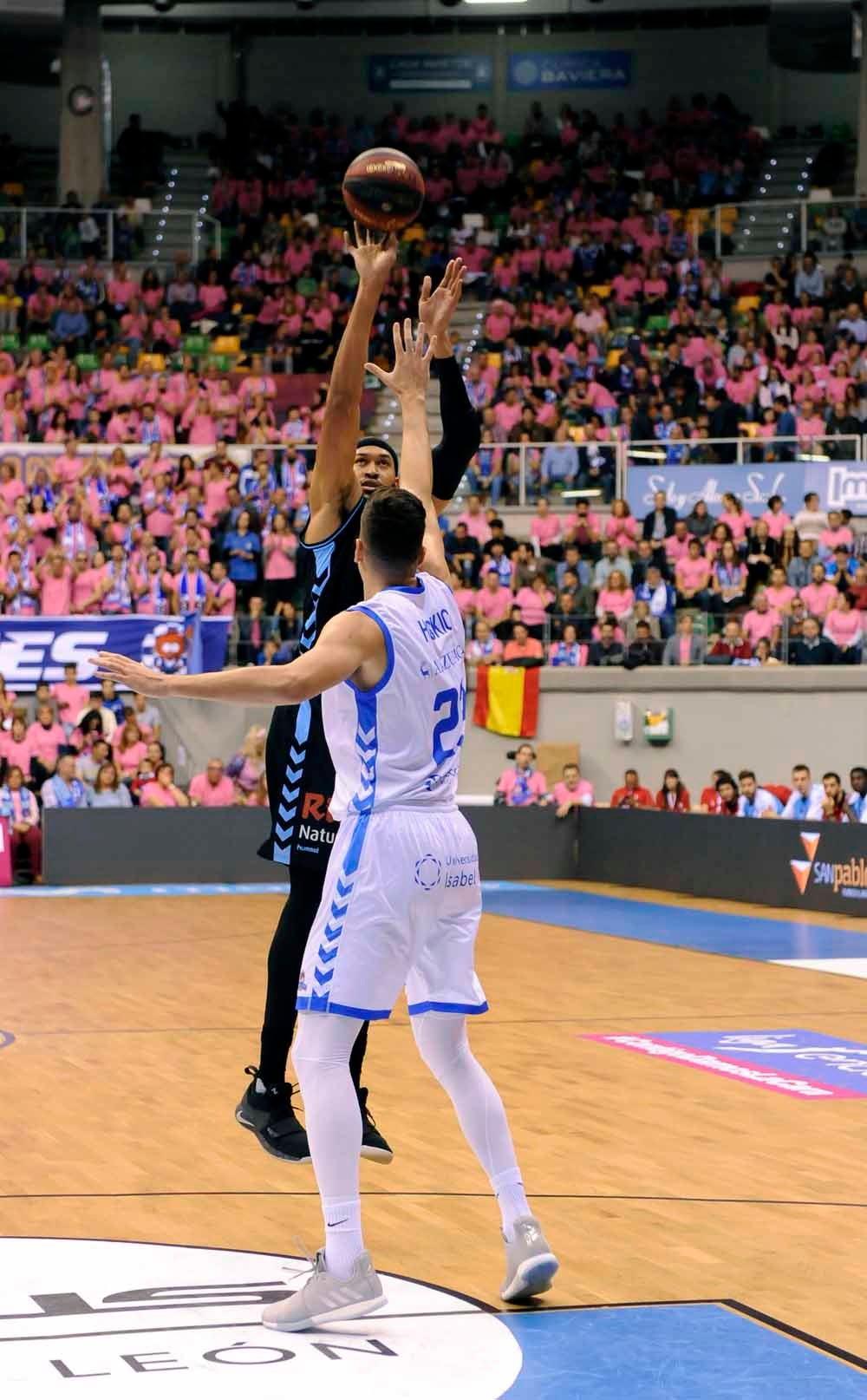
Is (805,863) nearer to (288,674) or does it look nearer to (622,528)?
(622,528)

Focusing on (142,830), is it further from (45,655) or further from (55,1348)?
(55,1348)

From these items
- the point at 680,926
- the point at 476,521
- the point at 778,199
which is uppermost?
the point at 778,199

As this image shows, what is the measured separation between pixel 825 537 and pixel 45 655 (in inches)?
379

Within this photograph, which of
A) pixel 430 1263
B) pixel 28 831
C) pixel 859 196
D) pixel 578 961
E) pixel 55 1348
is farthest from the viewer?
pixel 859 196

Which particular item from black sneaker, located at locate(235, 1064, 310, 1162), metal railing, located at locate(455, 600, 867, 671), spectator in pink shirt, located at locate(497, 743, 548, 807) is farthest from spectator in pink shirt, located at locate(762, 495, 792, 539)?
black sneaker, located at locate(235, 1064, 310, 1162)

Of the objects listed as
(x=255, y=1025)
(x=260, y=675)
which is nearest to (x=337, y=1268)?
(x=260, y=675)

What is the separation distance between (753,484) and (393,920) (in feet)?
68.5

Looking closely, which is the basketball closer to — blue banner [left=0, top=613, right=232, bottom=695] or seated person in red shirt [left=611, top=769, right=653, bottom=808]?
seated person in red shirt [left=611, top=769, right=653, bottom=808]

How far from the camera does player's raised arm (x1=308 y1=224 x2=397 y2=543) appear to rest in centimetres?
589

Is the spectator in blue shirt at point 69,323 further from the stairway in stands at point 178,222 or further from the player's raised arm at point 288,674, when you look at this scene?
the player's raised arm at point 288,674

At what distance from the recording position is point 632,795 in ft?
74.6

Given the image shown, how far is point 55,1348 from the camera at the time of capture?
4.98 meters

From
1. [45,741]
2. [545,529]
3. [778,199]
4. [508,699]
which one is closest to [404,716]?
[45,741]

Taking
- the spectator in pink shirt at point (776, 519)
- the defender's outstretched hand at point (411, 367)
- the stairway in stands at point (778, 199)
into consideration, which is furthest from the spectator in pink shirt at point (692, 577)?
the defender's outstretched hand at point (411, 367)
